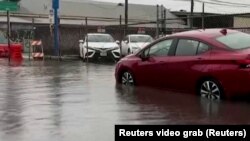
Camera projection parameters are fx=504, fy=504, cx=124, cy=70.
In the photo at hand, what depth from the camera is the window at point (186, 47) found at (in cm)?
1048

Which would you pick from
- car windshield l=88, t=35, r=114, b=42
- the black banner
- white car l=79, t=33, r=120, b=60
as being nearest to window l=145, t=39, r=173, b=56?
the black banner

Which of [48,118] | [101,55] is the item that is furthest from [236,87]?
[101,55]

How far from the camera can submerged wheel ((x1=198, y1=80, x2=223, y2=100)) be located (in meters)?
9.73

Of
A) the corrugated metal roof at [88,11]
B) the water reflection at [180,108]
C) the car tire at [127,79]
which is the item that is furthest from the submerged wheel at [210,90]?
the corrugated metal roof at [88,11]

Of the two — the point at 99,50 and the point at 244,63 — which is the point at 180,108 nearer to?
the point at 244,63

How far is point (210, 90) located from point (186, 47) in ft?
4.03

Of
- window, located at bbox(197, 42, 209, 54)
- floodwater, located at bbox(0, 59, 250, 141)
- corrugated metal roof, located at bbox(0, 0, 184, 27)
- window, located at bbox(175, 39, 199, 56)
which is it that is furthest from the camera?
corrugated metal roof, located at bbox(0, 0, 184, 27)

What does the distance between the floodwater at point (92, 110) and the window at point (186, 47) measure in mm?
880

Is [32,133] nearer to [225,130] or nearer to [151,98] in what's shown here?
[225,130]

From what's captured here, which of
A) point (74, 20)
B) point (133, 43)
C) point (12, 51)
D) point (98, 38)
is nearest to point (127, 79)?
point (98, 38)

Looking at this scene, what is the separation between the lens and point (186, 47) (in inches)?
422

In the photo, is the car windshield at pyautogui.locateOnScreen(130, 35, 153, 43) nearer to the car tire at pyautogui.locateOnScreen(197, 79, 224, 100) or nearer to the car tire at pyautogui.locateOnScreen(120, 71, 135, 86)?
the car tire at pyautogui.locateOnScreen(120, 71, 135, 86)

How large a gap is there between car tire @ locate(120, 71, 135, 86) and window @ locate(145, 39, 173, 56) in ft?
2.78

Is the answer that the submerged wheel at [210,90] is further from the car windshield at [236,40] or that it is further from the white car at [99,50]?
the white car at [99,50]
